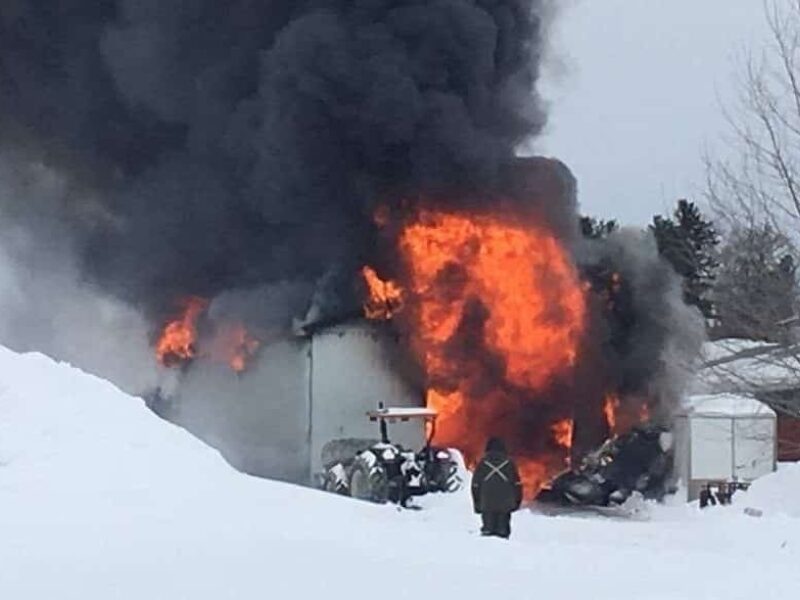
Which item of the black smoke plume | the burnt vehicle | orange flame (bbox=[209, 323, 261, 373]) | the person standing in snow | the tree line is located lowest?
the burnt vehicle

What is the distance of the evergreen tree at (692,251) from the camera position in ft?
77.9

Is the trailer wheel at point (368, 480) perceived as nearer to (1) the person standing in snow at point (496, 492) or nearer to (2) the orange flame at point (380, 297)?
(2) the orange flame at point (380, 297)

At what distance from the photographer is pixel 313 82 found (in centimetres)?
3025

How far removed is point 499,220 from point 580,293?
87.6 inches

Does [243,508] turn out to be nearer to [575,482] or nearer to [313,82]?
[575,482]

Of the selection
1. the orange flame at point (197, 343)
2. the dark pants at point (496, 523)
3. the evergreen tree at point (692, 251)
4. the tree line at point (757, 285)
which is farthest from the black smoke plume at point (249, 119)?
the dark pants at point (496, 523)

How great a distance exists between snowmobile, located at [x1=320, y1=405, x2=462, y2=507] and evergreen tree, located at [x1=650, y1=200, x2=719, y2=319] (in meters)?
4.85

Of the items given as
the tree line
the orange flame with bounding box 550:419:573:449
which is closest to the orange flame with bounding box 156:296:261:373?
the orange flame with bounding box 550:419:573:449

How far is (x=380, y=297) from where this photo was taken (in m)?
30.0

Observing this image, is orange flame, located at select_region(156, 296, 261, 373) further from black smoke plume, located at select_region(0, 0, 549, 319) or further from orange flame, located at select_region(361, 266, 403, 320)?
orange flame, located at select_region(361, 266, 403, 320)

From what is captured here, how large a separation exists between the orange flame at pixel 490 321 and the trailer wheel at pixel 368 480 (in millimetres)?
5022

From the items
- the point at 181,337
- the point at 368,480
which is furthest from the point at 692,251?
the point at 181,337

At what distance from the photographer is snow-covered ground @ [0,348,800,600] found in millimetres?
8625

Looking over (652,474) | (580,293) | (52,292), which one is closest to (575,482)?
(652,474)
